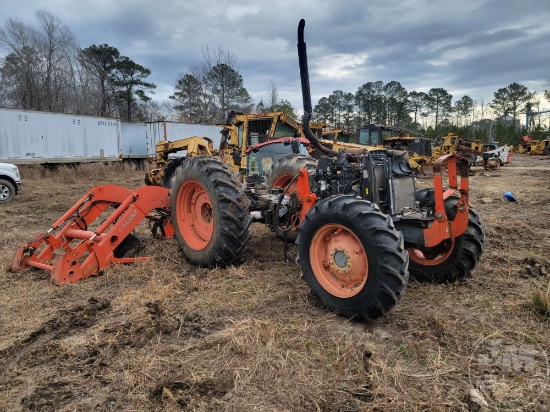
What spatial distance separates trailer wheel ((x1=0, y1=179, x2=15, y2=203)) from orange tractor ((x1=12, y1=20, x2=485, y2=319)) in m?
8.27

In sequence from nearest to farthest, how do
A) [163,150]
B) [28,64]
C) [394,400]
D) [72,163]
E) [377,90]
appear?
[394,400]
[163,150]
[72,163]
[28,64]
[377,90]

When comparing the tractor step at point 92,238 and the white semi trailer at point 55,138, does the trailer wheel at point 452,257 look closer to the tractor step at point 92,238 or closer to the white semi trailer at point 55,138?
the tractor step at point 92,238

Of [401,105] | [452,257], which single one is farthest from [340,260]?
[401,105]

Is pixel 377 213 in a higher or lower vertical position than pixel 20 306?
higher

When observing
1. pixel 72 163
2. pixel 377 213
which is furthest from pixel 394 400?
pixel 72 163

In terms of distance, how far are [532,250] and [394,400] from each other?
4521mm

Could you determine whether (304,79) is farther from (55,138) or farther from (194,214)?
(55,138)

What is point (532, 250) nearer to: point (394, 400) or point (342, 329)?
point (342, 329)

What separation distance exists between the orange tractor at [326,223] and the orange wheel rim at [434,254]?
1 centimetres

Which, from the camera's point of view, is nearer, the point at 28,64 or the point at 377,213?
the point at 377,213

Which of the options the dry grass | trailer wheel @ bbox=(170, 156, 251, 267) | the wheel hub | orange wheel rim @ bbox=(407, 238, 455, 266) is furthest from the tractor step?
orange wheel rim @ bbox=(407, 238, 455, 266)

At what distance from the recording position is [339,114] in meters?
58.3

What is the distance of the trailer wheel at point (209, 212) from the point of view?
451cm

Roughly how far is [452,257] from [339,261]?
140 centimetres
